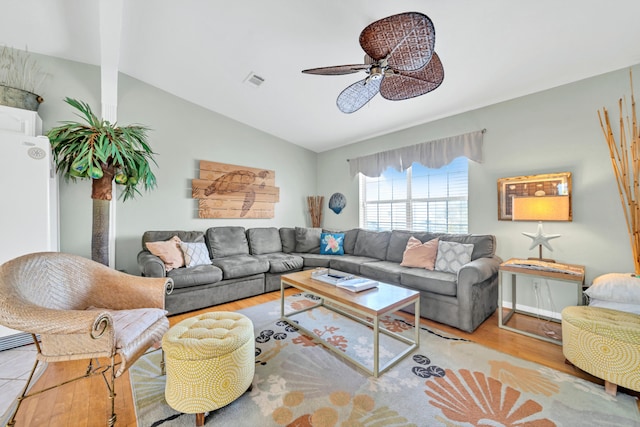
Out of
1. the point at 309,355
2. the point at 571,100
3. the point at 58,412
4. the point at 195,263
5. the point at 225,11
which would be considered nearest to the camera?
the point at 58,412

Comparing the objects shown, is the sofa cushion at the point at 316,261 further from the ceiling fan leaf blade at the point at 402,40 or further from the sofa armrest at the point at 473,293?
the ceiling fan leaf blade at the point at 402,40

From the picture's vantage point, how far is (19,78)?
2723mm

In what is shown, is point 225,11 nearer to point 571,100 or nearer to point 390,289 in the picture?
point 390,289

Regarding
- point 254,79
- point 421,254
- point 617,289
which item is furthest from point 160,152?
point 617,289

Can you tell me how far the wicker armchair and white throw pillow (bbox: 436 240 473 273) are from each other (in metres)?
2.72

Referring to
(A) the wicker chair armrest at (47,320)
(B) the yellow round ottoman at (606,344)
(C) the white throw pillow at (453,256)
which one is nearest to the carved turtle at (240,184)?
(A) the wicker chair armrest at (47,320)

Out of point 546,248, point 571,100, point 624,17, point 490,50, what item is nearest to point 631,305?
point 546,248

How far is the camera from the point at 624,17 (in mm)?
1849

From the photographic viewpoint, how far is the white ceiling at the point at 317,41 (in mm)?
1949

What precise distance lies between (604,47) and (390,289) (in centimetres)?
271

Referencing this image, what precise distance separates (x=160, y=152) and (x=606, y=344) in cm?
482

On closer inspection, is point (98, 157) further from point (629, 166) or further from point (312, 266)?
point (629, 166)

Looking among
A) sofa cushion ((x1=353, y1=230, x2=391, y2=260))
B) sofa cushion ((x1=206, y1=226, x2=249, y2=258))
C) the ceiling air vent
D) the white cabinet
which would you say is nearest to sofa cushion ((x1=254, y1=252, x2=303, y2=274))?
Result: sofa cushion ((x1=206, y1=226, x2=249, y2=258))

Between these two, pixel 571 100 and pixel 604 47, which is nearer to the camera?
pixel 604 47
